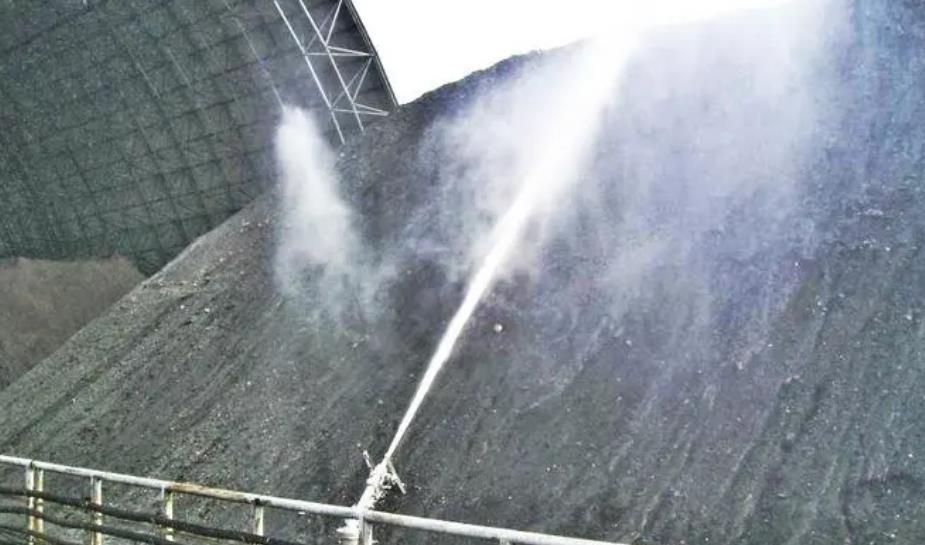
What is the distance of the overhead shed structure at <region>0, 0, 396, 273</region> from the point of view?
1714 centimetres

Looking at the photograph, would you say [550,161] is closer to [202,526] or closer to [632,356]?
[632,356]

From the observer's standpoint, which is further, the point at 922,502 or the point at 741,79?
the point at 741,79

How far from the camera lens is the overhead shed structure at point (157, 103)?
17141mm

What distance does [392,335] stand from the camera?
1230cm

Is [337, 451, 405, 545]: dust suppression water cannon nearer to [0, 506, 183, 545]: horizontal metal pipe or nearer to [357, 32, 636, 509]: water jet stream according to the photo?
[357, 32, 636, 509]: water jet stream

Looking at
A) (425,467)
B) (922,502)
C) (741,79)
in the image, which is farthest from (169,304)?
(922,502)

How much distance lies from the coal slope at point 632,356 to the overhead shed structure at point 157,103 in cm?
321

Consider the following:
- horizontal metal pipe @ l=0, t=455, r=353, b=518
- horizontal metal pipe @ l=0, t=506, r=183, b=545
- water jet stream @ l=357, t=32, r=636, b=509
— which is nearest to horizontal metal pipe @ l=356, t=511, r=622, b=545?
horizontal metal pipe @ l=0, t=455, r=353, b=518

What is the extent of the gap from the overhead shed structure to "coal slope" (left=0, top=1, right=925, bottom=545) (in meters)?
3.21

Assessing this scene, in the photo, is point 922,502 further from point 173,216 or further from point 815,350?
point 173,216

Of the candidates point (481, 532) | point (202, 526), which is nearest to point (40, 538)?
point (202, 526)

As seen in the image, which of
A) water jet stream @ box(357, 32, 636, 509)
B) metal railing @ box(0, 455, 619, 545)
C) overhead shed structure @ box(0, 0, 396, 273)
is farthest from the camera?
overhead shed structure @ box(0, 0, 396, 273)

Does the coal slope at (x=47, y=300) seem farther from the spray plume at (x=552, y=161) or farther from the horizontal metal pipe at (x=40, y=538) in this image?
the horizontal metal pipe at (x=40, y=538)

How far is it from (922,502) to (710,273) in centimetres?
412
